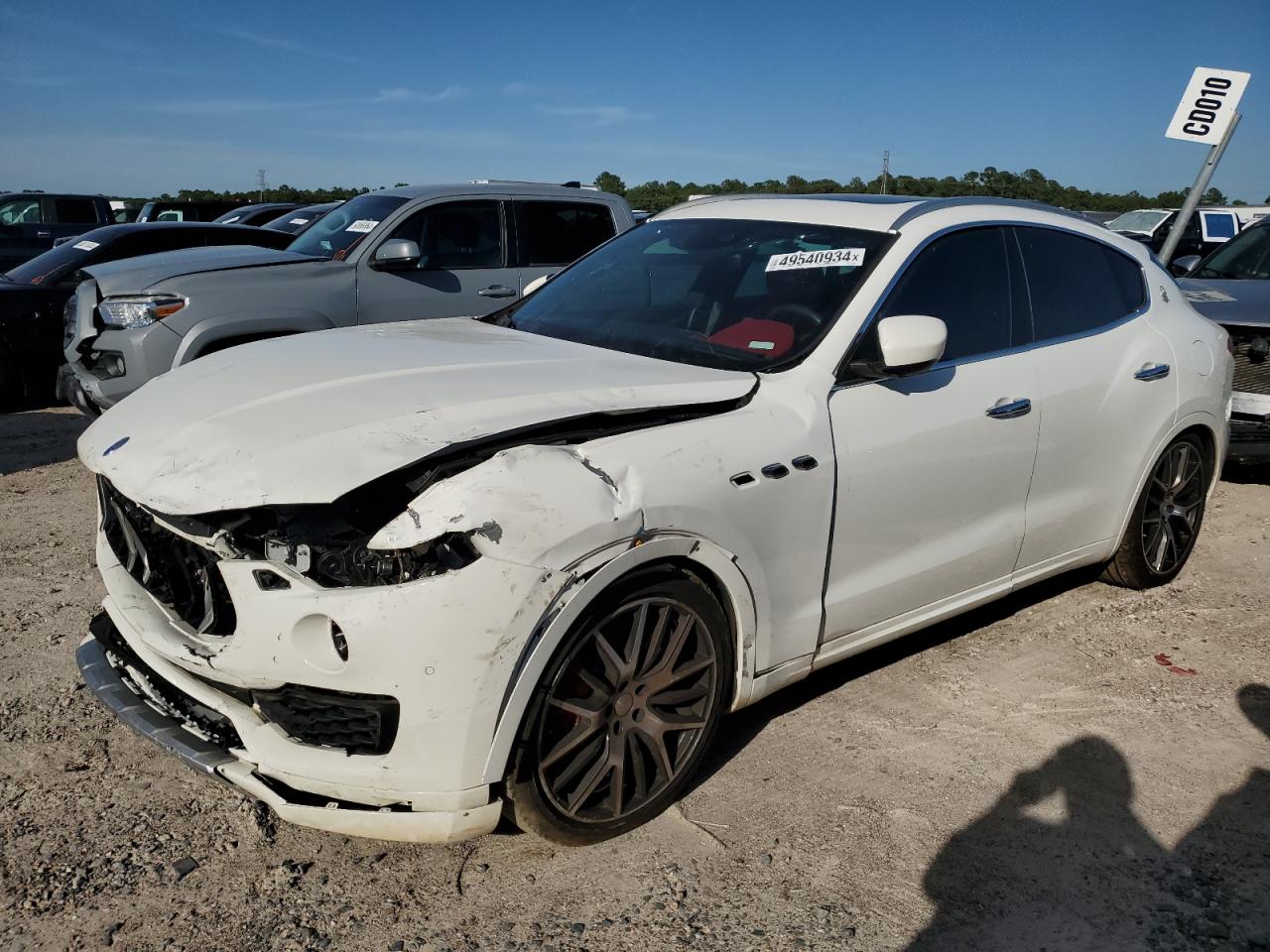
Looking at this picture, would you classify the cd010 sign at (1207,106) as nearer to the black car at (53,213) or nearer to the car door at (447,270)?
the car door at (447,270)

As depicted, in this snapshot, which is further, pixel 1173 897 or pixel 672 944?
pixel 1173 897

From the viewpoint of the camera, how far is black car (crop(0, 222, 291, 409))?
8.97 meters

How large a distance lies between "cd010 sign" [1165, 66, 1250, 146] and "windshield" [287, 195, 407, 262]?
6.69 m

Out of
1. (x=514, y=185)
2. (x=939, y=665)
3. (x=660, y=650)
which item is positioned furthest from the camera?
(x=514, y=185)

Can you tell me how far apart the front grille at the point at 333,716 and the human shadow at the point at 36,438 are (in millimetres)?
5204

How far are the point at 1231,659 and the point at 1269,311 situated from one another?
3.23 m

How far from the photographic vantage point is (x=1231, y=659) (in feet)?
14.7

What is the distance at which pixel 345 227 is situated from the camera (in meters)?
7.83

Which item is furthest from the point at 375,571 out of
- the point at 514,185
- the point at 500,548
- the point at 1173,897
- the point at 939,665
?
the point at 514,185

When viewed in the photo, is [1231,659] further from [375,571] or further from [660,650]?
[375,571]

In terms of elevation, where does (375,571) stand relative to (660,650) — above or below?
above

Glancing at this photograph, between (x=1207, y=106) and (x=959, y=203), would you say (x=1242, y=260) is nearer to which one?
(x=1207, y=106)

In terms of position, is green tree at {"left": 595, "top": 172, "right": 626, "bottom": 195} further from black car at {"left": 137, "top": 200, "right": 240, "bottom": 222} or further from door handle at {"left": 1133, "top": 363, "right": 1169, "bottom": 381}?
door handle at {"left": 1133, "top": 363, "right": 1169, "bottom": 381}

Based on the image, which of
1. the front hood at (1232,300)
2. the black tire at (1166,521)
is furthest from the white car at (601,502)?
the front hood at (1232,300)
